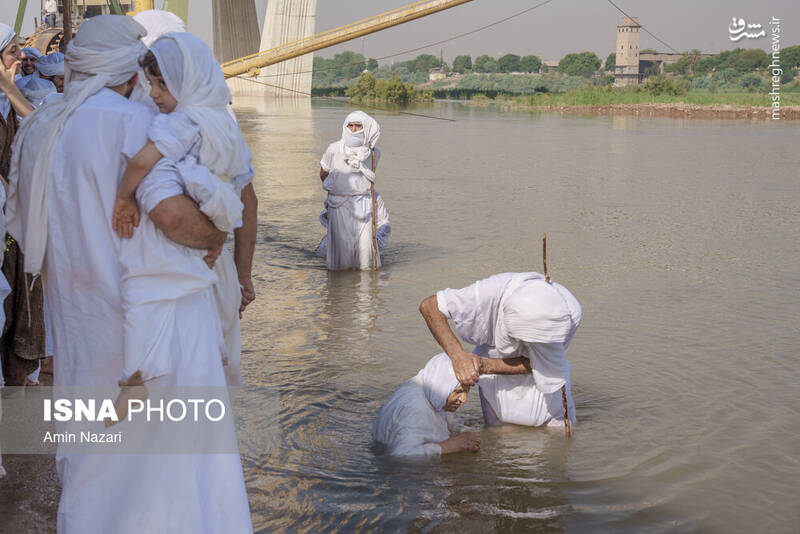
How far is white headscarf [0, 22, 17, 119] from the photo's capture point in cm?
435

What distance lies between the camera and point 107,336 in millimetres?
2559

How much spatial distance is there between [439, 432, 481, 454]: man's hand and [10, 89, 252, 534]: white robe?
4.99ft

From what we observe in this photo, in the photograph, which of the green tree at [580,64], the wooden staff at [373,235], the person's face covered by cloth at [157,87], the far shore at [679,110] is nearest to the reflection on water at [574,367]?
the wooden staff at [373,235]

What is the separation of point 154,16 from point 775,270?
6.84 m

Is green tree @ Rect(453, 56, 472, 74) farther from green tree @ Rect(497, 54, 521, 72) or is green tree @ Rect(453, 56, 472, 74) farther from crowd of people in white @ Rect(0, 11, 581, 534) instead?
crowd of people in white @ Rect(0, 11, 581, 534)

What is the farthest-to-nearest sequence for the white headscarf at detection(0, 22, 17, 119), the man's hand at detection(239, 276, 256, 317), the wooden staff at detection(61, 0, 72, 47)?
the wooden staff at detection(61, 0, 72, 47)
the white headscarf at detection(0, 22, 17, 119)
the man's hand at detection(239, 276, 256, 317)

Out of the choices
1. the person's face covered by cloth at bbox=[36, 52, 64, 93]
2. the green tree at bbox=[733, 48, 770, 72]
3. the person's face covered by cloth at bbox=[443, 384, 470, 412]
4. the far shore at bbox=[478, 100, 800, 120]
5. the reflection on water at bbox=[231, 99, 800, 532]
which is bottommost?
the reflection on water at bbox=[231, 99, 800, 532]

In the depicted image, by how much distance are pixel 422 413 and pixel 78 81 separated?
1969mm

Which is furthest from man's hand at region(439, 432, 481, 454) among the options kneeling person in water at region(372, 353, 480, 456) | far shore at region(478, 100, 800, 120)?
far shore at region(478, 100, 800, 120)

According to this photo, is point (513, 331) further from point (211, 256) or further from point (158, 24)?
point (158, 24)

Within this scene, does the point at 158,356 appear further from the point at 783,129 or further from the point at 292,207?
the point at 783,129

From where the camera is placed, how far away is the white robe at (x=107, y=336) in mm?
2500

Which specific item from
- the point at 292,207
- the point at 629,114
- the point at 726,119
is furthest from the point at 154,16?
the point at 629,114

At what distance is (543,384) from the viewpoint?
389 centimetres
